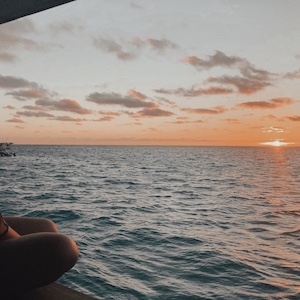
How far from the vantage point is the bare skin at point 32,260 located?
62.8 inches

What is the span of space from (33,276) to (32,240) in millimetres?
172

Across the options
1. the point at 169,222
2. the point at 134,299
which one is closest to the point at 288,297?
the point at 134,299

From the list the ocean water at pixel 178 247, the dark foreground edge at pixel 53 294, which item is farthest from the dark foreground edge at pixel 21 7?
the ocean water at pixel 178 247

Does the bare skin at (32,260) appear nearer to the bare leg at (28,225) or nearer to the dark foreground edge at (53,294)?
the dark foreground edge at (53,294)

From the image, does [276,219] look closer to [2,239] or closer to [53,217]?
[53,217]

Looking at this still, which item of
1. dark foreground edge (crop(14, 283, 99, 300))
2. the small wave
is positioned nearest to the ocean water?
the small wave

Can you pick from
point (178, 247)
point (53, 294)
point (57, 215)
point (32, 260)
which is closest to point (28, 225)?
point (53, 294)

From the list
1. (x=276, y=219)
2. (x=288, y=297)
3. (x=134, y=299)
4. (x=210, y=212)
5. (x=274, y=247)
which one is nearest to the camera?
(x=134, y=299)

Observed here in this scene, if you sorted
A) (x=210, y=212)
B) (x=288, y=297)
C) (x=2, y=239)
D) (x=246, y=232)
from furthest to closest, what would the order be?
1. (x=210, y=212)
2. (x=246, y=232)
3. (x=288, y=297)
4. (x=2, y=239)

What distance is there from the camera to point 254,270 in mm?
7797

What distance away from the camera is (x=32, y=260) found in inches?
62.8

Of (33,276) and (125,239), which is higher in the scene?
(33,276)

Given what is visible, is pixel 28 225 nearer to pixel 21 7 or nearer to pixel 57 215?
pixel 21 7

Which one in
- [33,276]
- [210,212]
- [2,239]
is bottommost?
[210,212]
